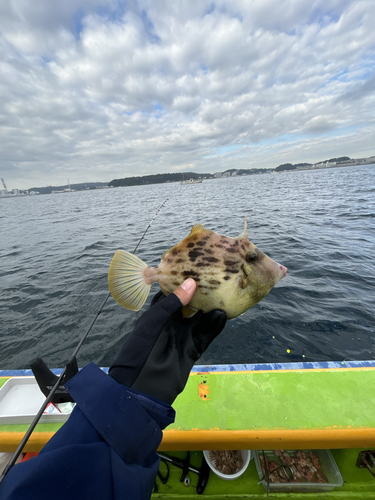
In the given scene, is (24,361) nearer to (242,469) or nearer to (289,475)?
(242,469)

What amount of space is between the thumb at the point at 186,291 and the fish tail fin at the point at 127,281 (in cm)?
47

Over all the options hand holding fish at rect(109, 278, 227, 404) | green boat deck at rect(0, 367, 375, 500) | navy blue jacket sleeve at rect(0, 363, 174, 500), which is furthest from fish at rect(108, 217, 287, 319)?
green boat deck at rect(0, 367, 375, 500)

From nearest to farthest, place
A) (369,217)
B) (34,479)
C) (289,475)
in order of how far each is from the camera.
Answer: (34,479) → (289,475) → (369,217)

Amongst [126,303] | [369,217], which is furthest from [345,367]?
[369,217]

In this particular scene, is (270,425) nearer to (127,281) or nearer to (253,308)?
(127,281)

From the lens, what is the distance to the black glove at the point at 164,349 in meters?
1.58

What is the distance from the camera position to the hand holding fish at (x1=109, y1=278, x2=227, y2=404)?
1585 millimetres

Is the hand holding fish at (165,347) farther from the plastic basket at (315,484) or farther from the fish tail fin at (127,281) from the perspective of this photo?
the plastic basket at (315,484)

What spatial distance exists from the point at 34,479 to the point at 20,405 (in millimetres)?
2451

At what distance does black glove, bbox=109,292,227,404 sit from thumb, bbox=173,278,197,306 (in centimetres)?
6

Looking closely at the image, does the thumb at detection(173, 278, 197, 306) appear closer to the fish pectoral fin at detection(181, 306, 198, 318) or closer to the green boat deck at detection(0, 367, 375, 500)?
the fish pectoral fin at detection(181, 306, 198, 318)

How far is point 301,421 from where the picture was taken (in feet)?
7.55

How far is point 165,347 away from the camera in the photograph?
1886 mm

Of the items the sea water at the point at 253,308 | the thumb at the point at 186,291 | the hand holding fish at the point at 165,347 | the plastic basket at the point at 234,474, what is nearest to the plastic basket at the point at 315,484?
→ the plastic basket at the point at 234,474
